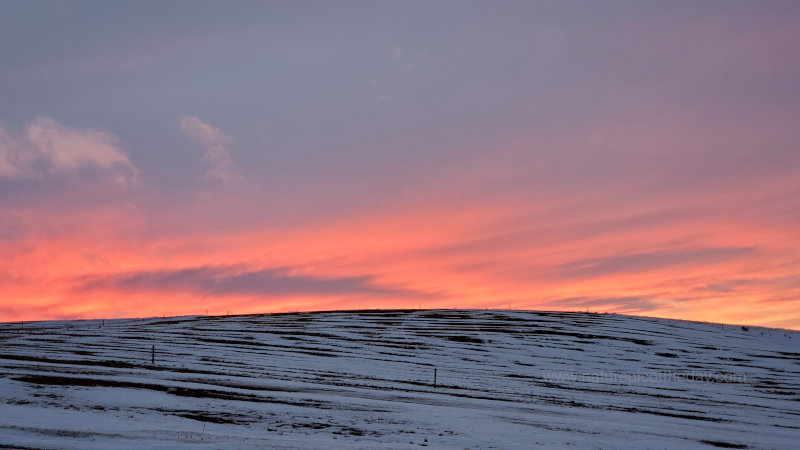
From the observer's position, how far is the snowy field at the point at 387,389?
885 inches

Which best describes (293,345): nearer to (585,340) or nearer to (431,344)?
(431,344)

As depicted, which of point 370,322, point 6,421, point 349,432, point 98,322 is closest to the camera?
point 6,421

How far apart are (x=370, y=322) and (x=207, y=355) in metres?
29.6

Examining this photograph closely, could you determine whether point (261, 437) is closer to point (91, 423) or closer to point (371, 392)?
point (91, 423)

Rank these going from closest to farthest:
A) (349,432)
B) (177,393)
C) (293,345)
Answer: (349,432)
(177,393)
(293,345)

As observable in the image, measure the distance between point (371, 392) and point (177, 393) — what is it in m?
8.91

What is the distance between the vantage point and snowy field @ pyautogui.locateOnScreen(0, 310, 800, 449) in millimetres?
22491

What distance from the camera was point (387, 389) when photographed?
3288 centimetres

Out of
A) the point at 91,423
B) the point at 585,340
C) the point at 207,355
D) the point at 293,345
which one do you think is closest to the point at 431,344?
the point at 293,345

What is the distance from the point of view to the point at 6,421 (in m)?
20.6

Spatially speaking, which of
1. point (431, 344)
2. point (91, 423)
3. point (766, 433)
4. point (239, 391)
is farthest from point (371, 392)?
point (431, 344)

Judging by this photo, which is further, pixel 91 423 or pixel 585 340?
pixel 585 340

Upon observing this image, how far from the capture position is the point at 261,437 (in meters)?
21.1

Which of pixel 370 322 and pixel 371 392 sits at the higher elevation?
pixel 370 322
